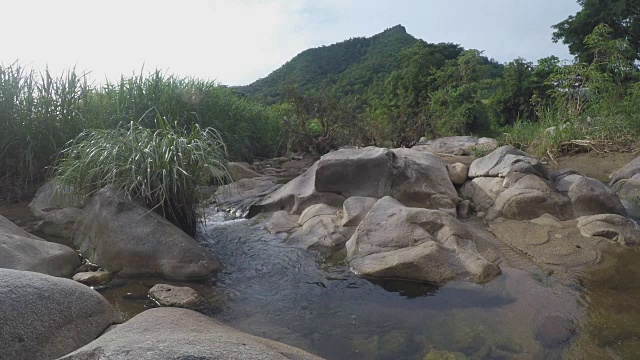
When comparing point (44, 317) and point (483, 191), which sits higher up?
point (44, 317)

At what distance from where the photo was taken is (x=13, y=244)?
3.70 meters

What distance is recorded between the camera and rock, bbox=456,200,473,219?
5734 mm

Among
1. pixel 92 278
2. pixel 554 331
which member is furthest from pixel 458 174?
pixel 92 278

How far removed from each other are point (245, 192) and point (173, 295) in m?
3.88

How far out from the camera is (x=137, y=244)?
403 cm

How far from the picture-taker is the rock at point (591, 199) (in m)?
5.21

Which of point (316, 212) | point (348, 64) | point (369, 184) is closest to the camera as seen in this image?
point (316, 212)

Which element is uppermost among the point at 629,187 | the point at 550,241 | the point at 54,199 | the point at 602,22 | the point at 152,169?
the point at 602,22

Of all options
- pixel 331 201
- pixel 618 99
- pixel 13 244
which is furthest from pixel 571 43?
pixel 13 244

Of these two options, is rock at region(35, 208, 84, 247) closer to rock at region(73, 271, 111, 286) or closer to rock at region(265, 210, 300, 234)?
rock at region(73, 271, 111, 286)

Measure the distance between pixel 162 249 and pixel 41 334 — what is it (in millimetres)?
1740

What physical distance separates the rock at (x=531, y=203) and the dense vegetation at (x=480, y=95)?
13.8ft

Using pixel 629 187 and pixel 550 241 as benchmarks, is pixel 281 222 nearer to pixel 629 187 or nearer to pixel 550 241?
pixel 550 241

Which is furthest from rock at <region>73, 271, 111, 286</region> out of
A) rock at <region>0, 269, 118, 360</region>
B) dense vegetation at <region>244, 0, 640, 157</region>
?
dense vegetation at <region>244, 0, 640, 157</region>
